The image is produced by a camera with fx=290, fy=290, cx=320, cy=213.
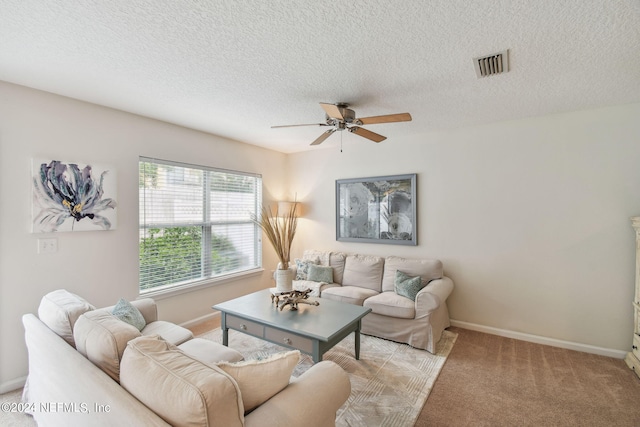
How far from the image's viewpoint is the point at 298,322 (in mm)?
2518

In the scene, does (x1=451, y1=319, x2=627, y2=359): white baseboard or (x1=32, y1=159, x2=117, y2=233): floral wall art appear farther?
(x1=451, y1=319, x2=627, y2=359): white baseboard

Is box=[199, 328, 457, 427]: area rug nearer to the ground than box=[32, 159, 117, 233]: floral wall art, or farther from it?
nearer to the ground

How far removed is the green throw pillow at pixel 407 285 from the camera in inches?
133

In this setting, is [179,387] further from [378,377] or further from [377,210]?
[377,210]

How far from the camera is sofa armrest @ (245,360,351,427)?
1.14 m

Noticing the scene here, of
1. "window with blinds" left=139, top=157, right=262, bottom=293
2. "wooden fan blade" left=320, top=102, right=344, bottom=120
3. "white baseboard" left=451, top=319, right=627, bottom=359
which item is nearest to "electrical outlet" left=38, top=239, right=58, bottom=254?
"window with blinds" left=139, top=157, right=262, bottom=293

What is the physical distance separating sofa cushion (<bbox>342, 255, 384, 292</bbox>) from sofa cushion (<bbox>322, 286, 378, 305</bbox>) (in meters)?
0.14

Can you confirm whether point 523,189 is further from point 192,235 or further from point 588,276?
point 192,235

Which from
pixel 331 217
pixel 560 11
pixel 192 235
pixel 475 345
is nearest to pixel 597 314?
pixel 475 345

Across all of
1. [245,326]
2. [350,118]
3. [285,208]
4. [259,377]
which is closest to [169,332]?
[245,326]

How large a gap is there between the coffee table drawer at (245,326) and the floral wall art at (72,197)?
5.17 ft

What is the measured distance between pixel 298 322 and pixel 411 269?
1796 mm

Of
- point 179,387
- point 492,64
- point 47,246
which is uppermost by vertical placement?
point 492,64

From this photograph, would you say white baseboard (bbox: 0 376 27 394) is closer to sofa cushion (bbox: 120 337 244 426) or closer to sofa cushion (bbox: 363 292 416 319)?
sofa cushion (bbox: 120 337 244 426)
